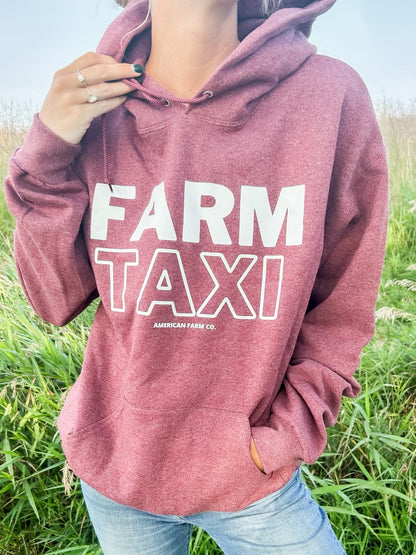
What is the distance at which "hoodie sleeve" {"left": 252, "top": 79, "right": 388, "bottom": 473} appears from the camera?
1070 millimetres

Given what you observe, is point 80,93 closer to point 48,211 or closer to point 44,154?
point 44,154

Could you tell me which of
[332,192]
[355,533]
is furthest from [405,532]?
[332,192]

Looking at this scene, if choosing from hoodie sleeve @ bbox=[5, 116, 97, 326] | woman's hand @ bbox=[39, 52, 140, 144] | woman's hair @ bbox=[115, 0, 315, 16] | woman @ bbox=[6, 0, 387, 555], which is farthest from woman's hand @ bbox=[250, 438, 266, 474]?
woman's hair @ bbox=[115, 0, 315, 16]

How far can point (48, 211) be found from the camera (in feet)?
3.57

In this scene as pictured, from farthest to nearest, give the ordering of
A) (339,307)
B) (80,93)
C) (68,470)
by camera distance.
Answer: (68,470) → (339,307) → (80,93)

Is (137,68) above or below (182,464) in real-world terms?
above

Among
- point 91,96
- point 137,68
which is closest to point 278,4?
point 137,68

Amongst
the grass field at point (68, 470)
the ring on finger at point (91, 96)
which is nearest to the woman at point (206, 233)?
the ring on finger at point (91, 96)

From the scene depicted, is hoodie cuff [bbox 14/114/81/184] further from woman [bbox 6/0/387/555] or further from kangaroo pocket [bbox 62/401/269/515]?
kangaroo pocket [bbox 62/401/269/515]

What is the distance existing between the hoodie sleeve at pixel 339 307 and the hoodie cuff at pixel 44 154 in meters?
0.62

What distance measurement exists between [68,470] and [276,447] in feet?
3.19

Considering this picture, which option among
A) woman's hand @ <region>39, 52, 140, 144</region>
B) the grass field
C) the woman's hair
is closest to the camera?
woman's hand @ <region>39, 52, 140, 144</region>

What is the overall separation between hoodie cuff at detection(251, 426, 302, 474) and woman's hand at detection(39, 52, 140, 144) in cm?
78

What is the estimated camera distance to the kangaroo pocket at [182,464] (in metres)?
1.05
